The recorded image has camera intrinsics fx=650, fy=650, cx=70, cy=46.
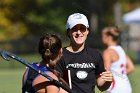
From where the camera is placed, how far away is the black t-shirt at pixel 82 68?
654cm

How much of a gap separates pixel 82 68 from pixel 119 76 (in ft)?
8.98

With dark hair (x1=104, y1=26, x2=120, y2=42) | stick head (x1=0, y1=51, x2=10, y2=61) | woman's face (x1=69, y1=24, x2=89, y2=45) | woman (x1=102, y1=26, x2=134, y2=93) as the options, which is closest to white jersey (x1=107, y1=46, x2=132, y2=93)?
woman (x1=102, y1=26, x2=134, y2=93)

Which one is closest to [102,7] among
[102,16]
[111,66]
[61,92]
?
[102,16]

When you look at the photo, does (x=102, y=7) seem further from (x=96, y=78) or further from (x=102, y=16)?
(x=96, y=78)

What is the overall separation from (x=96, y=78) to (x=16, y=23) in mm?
46910

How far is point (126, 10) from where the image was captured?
63.2 meters

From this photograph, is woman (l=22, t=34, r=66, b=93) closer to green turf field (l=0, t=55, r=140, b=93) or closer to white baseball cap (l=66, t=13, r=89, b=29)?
white baseball cap (l=66, t=13, r=89, b=29)

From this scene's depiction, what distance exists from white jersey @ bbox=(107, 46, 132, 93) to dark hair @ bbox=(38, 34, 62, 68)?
3350 mm

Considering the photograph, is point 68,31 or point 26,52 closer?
point 68,31

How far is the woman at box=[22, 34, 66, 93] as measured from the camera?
5594mm

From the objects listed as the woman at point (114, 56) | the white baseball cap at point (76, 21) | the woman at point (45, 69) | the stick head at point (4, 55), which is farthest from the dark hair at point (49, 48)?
the woman at point (114, 56)

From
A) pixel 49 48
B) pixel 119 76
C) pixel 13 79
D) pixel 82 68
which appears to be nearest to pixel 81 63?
pixel 82 68

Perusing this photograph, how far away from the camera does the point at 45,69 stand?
18.5 feet

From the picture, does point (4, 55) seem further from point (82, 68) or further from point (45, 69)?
point (82, 68)
